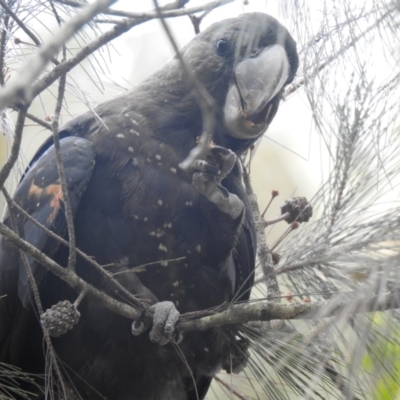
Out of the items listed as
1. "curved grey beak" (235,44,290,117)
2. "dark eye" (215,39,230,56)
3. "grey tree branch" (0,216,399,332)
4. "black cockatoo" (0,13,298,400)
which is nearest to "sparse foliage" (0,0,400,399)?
"grey tree branch" (0,216,399,332)

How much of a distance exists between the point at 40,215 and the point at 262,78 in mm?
990

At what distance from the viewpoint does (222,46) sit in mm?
2594

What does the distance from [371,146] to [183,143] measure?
0.85 metres

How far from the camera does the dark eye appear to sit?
259cm

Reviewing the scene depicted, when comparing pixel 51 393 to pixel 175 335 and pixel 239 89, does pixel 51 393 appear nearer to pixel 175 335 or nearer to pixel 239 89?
pixel 175 335

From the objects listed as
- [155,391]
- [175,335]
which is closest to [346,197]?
[175,335]

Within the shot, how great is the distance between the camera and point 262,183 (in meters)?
6.32

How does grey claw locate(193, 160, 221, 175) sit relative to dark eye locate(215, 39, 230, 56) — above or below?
below

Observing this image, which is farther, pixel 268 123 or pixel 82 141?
pixel 268 123

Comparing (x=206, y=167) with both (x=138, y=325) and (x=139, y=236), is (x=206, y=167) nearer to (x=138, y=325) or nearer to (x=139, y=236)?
(x=139, y=236)

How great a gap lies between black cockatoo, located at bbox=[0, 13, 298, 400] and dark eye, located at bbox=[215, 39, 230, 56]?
0.15 meters

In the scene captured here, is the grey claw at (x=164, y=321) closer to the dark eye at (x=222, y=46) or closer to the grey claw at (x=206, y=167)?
the grey claw at (x=206, y=167)

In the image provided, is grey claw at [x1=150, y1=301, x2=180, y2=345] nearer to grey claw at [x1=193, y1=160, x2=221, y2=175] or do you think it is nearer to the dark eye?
grey claw at [x1=193, y1=160, x2=221, y2=175]

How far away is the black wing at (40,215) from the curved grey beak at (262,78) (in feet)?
2.14
